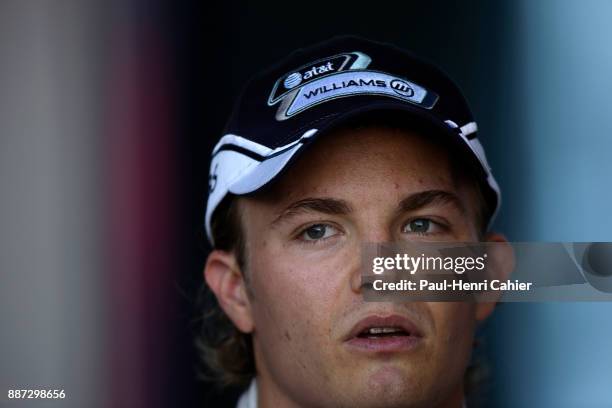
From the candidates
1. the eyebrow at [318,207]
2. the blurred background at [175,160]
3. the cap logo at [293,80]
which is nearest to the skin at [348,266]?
the eyebrow at [318,207]

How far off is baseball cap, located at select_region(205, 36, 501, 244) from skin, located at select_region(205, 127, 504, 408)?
4cm

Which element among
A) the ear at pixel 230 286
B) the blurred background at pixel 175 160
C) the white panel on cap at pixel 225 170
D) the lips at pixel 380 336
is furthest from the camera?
the blurred background at pixel 175 160

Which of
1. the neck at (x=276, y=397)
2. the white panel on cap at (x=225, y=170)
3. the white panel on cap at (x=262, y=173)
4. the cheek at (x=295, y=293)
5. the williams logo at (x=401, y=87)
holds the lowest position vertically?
the neck at (x=276, y=397)

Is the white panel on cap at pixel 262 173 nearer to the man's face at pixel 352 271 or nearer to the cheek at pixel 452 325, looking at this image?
the man's face at pixel 352 271

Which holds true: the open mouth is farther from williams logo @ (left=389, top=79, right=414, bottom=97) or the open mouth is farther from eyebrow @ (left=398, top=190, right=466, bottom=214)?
williams logo @ (left=389, top=79, right=414, bottom=97)

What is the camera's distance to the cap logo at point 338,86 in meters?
1.32

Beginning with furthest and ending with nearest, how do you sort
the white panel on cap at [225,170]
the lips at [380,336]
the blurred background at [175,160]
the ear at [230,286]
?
the blurred background at [175,160] < the ear at [230,286] < the white panel on cap at [225,170] < the lips at [380,336]

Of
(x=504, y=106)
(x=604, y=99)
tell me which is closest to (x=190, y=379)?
(x=504, y=106)

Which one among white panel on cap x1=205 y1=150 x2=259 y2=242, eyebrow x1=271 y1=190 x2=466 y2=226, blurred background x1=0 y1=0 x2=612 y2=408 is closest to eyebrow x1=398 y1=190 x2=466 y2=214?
eyebrow x1=271 y1=190 x2=466 y2=226

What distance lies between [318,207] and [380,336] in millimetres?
194

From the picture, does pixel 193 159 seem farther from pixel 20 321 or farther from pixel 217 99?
pixel 20 321

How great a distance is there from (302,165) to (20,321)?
0.58 metres

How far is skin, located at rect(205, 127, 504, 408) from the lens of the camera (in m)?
1.27

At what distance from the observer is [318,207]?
1318mm
